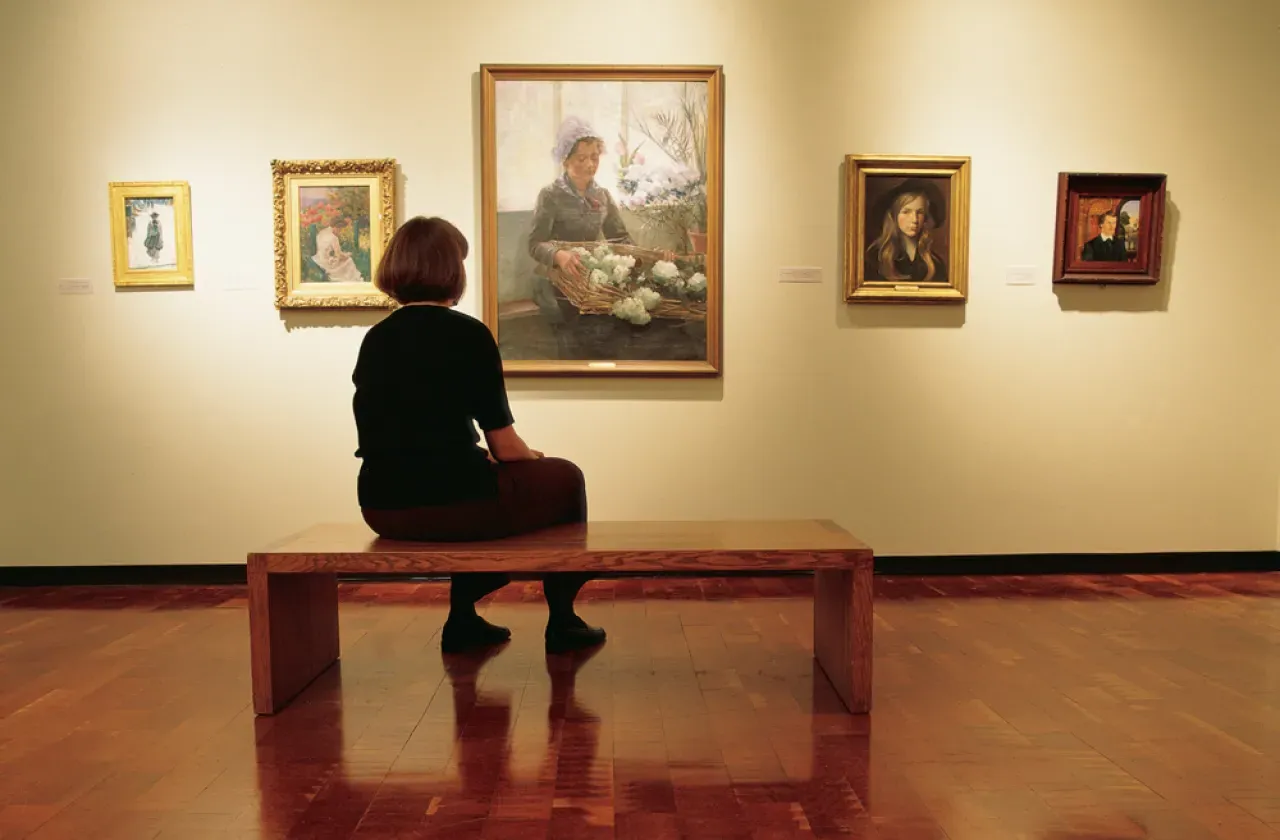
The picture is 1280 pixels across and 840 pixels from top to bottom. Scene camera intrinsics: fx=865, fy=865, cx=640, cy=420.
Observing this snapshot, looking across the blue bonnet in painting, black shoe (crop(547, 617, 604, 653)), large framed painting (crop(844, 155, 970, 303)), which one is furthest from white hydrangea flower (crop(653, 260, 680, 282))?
black shoe (crop(547, 617, 604, 653))

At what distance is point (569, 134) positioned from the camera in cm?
488

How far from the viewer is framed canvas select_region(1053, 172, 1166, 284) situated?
503cm

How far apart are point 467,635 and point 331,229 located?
101 inches

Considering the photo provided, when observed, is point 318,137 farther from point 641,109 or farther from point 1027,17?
point 1027,17

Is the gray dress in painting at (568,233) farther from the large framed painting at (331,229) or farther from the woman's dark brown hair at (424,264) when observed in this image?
the woman's dark brown hair at (424,264)

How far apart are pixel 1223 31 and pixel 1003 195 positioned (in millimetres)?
1603

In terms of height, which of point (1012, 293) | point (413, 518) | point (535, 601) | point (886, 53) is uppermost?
point (886, 53)

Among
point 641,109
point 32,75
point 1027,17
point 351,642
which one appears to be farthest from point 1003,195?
point 32,75

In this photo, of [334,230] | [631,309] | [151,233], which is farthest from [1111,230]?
[151,233]

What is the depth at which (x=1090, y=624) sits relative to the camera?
4.05 meters

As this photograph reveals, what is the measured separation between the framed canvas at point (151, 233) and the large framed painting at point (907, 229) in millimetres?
3789

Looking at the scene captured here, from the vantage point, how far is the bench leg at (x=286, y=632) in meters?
2.94

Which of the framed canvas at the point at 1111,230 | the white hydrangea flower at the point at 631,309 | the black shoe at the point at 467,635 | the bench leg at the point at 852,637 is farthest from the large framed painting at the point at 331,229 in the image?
the framed canvas at the point at 1111,230

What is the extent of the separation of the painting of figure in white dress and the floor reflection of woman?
9.50 feet
